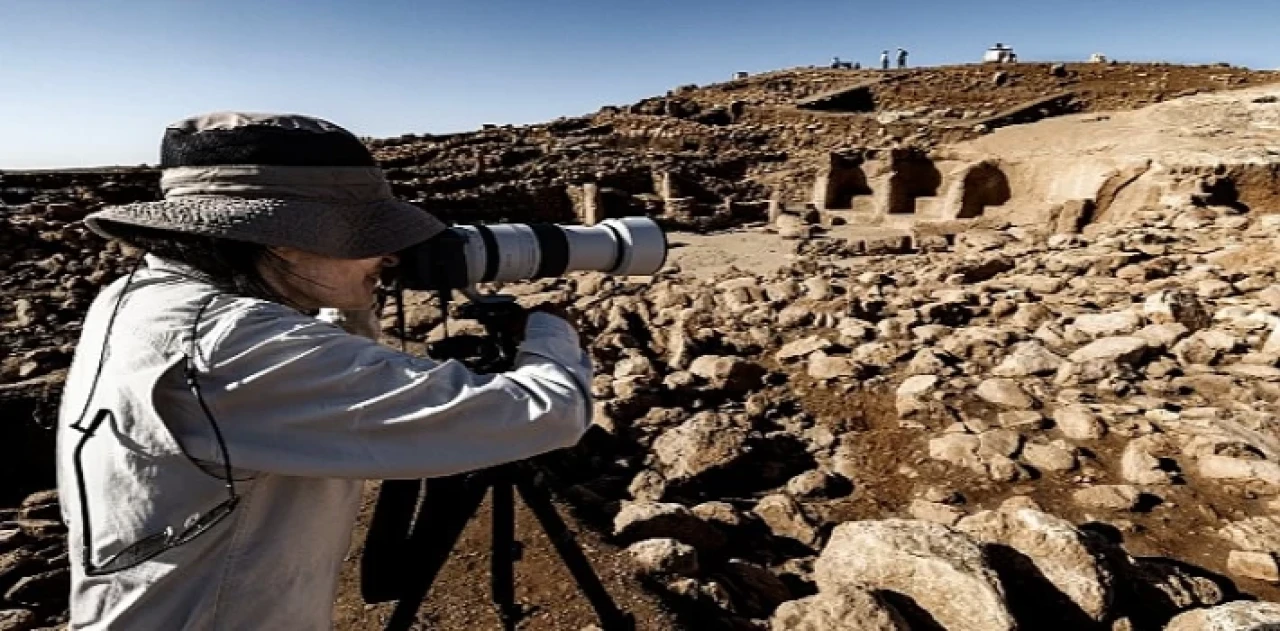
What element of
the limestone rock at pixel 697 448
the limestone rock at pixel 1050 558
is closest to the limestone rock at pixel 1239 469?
the limestone rock at pixel 1050 558

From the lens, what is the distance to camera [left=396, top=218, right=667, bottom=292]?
4.91 ft

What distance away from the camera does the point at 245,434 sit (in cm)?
84

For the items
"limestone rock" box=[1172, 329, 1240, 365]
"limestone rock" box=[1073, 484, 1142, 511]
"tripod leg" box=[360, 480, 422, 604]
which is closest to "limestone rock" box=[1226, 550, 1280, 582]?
"limestone rock" box=[1073, 484, 1142, 511]

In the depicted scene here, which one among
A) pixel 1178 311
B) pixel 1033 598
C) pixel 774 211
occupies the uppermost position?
pixel 774 211

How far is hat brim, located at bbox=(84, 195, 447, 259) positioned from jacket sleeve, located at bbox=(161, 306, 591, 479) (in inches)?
4.7

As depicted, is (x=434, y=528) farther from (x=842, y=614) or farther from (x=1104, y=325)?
(x=1104, y=325)

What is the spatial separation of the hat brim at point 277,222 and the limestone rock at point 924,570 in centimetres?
157

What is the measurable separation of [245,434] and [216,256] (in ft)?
0.89

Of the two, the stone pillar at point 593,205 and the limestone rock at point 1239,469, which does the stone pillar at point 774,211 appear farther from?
the limestone rock at point 1239,469

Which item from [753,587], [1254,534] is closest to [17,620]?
[753,587]

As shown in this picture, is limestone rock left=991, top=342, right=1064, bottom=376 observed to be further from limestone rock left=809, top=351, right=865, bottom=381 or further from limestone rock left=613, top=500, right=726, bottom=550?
limestone rock left=613, top=500, right=726, bottom=550

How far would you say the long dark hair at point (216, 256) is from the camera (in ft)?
3.17

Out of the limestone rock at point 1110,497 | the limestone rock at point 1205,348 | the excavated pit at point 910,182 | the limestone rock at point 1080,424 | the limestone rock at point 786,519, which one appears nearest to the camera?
the limestone rock at point 786,519

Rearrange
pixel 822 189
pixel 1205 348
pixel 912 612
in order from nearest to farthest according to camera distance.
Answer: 1. pixel 912 612
2. pixel 1205 348
3. pixel 822 189
